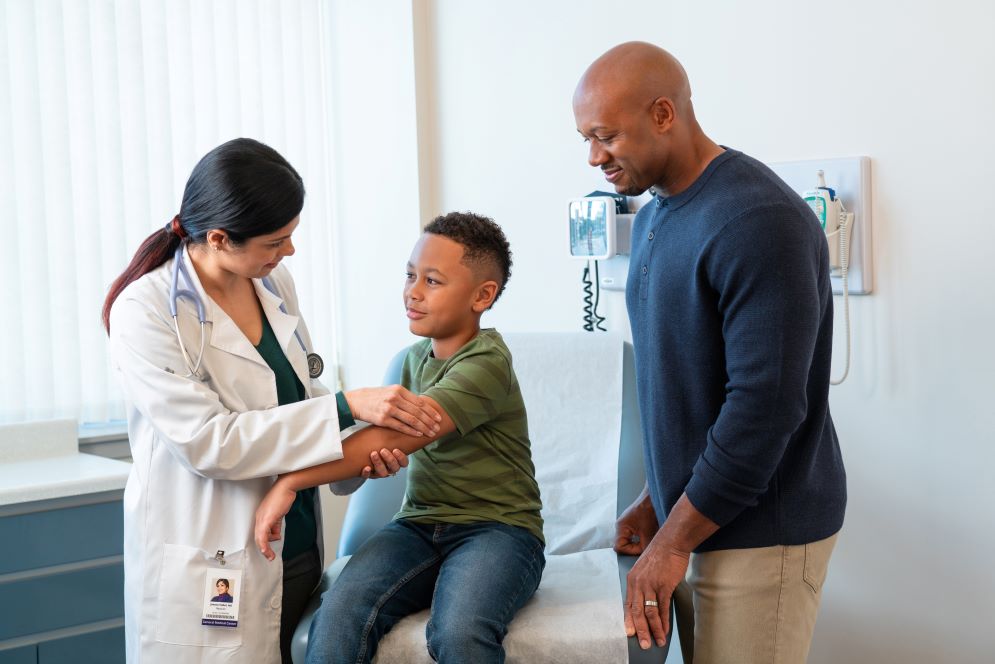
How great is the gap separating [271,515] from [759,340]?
74 centimetres

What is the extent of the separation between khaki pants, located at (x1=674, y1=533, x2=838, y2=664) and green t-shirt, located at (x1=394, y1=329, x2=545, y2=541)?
0.36m

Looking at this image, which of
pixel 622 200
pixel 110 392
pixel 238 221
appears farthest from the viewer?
pixel 110 392

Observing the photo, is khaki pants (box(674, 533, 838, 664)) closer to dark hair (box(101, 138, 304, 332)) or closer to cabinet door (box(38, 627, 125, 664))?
dark hair (box(101, 138, 304, 332))

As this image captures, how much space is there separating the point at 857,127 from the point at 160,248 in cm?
129

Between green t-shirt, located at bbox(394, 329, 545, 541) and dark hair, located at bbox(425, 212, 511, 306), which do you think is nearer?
green t-shirt, located at bbox(394, 329, 545, 541)

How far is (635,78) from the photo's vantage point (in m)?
1.28

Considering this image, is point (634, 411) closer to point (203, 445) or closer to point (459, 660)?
point (459, 660)

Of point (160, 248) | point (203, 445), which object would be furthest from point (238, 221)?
point (203, 445)

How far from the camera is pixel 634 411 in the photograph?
6.38ft

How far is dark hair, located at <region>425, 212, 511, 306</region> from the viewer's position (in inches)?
65.8

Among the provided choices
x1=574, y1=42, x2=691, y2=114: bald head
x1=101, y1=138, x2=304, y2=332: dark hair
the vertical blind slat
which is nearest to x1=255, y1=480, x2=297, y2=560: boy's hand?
x1=101, y1=138, x2=304, y2=332: dark hair

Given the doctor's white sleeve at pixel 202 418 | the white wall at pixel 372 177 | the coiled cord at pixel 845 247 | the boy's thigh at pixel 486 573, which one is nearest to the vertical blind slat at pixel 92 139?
the white wall at pixel 372 177

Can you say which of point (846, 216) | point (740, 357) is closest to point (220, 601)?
point (740, 357)

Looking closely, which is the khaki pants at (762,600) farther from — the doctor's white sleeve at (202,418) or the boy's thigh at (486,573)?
the doctor's white sleeve at (202,418)
